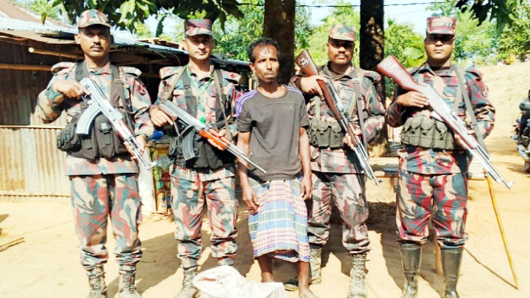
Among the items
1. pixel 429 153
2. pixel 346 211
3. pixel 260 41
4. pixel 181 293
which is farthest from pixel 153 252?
pixel 429 153

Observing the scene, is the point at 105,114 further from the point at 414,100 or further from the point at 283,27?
the point at 283,27

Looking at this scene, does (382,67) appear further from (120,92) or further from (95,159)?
(95,159)

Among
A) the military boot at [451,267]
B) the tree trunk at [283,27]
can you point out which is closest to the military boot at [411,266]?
the military boot at [451,267]

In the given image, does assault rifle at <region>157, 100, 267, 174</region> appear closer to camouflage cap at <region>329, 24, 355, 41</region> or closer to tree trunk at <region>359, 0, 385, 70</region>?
camouflage cap at <region>329, 24, 355, 41</region>

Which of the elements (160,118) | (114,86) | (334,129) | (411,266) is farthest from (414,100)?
(114,86)

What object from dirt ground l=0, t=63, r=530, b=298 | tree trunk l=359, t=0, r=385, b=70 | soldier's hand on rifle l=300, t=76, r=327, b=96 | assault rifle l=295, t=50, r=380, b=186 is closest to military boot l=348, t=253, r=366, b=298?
dirt ground l=0, t=63, r=530, b=298

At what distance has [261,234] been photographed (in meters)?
3.31

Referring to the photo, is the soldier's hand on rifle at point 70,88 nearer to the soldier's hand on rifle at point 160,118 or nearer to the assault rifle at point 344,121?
the soldier's hand on rifle at point 160,118

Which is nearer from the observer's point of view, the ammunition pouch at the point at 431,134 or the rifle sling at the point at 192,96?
the ammunition pouch at the point at 431,134

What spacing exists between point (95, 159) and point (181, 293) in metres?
1.25

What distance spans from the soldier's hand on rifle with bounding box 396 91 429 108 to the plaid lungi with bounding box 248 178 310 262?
3.32 ft

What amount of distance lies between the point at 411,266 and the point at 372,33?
5.18 m

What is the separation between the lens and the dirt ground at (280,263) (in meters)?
3.97

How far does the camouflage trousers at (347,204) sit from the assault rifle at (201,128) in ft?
2.22
